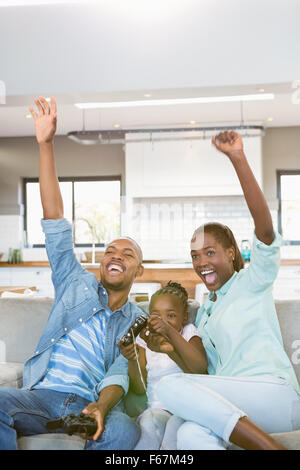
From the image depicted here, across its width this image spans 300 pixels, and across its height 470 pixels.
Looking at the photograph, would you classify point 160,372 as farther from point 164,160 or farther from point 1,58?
point 164,160

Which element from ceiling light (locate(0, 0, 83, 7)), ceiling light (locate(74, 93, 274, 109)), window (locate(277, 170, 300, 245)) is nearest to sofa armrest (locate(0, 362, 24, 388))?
ceiling light (locate(0, 0, 83, 7))

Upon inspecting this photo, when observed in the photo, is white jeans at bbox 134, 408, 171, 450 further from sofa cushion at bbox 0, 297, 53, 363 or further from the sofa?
sofa cushion at bbox 0, 297, 53, 363

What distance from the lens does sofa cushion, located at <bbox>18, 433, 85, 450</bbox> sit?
1419 millimetres

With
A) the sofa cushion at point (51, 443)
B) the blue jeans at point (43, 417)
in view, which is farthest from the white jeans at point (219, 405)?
the sofa cushion at point (51, 443)

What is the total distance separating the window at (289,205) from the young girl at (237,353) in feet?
Result: 14.3

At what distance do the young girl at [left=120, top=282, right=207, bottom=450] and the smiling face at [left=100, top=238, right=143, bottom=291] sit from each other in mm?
121

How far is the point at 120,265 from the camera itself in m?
1.80

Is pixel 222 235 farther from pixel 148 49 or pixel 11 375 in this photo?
pixel 148 49

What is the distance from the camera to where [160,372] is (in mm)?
1725

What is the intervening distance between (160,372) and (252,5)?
2.11 meters

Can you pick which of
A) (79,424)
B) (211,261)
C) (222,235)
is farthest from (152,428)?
(222,235)

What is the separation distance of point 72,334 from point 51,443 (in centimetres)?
37

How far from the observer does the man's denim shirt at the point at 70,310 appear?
1655mm

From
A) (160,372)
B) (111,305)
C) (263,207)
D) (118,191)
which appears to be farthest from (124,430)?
(118,191)
